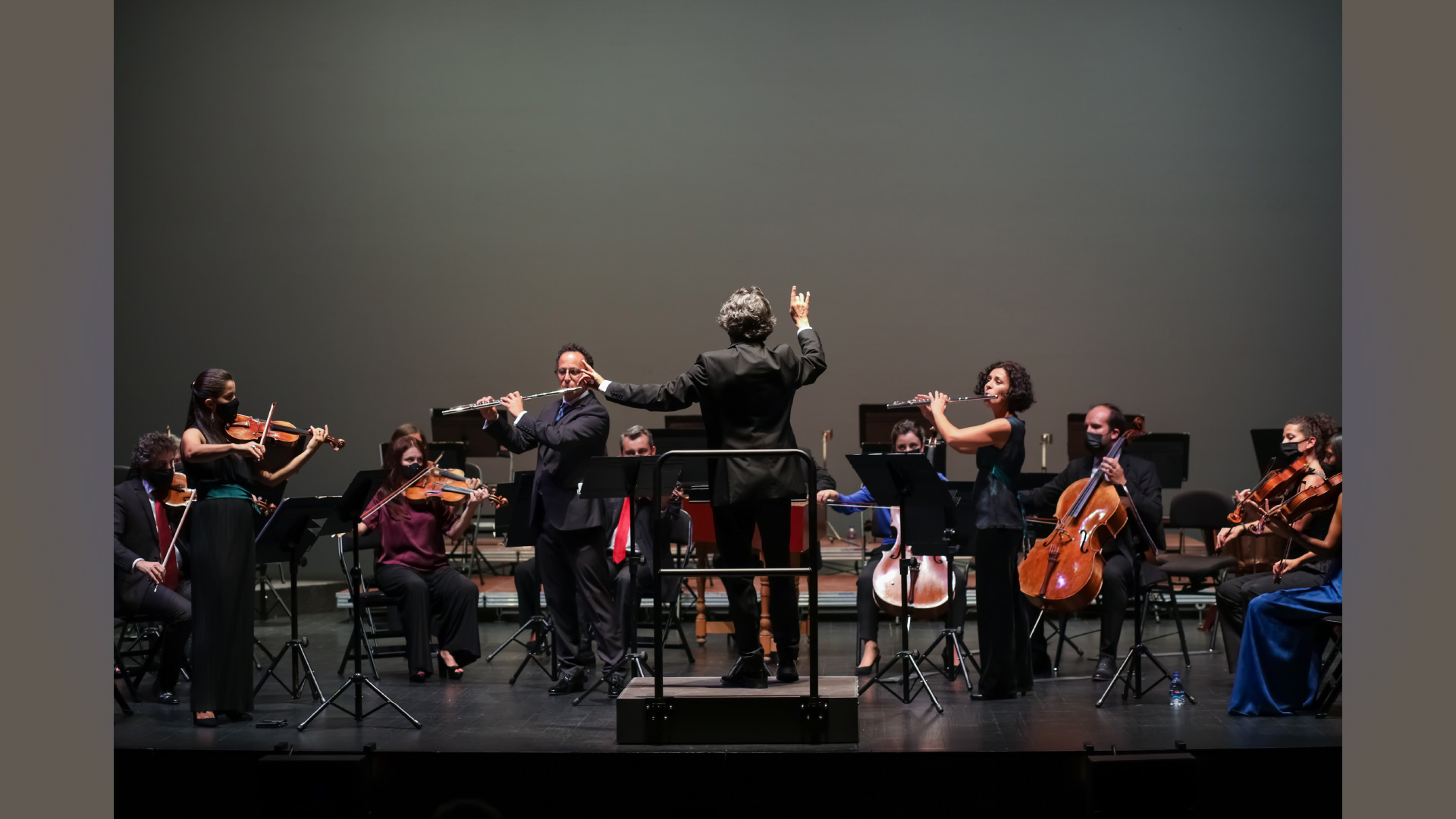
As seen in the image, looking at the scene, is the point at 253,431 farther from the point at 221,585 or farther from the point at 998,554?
the point at 998,554

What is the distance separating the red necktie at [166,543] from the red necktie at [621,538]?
1.99m

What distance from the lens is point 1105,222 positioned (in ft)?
29.6

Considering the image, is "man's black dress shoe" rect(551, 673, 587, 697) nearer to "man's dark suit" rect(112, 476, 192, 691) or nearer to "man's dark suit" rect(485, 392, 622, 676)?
"man's dark suit" rect(485, 392, 622, 676)

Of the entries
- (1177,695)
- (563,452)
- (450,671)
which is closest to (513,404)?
(563,452)

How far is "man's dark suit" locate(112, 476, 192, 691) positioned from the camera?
502 centimetres

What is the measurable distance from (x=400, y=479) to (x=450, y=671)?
94 centimetres

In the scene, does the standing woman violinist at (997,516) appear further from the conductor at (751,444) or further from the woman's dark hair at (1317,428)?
the woman's dark hair at (1317,428)

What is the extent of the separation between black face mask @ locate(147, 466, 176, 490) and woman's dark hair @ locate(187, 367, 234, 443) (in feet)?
3.00

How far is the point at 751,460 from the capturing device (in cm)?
381

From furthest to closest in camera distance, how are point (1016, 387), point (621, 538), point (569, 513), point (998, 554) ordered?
point (621, 538) < point (569, 513) < point (1016, 387) < point (998, 554)

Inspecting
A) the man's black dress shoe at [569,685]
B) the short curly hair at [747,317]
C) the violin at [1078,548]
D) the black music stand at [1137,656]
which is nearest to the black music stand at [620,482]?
the man's black dress shoe at [569,685]

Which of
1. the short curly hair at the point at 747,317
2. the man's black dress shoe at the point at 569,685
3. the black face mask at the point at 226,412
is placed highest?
the short curly hair at the point at 747,317

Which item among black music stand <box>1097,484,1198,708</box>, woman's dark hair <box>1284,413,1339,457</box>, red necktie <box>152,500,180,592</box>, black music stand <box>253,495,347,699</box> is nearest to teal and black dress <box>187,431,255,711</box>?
black music stand <box>253,495,347,699</box>

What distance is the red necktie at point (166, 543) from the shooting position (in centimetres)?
536
